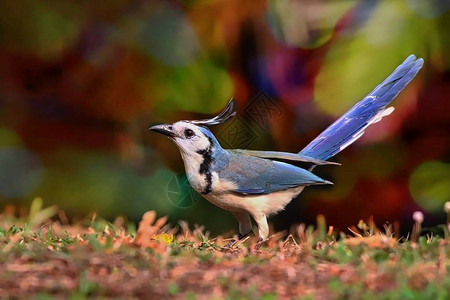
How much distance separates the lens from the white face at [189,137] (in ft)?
14.2

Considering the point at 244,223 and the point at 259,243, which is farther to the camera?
the point at 244,223

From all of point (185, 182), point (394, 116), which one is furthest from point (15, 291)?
point (394, 116)

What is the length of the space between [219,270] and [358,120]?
1699mm

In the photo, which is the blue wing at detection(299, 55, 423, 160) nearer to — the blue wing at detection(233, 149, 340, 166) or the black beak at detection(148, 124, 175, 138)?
the blue wing at detection(233, 149, 340, 166)

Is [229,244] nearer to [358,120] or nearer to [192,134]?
[192,134]

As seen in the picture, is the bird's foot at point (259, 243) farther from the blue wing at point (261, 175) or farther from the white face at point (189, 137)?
the white face at point (189, 137)

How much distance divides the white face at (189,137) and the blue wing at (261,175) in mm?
172

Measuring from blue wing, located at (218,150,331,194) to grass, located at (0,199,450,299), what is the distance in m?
0.50

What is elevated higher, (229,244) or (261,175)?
(261,175)

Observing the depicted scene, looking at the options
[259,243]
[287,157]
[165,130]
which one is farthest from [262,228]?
[165,130]

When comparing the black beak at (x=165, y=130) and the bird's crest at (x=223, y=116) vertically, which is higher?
the bird's crest at (x=223, y=116)

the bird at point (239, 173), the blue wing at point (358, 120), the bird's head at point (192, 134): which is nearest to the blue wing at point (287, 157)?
the bird at point (239, 173)

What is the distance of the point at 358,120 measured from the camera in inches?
185

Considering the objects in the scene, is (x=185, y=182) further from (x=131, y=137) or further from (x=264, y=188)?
(x=264, y=188)
